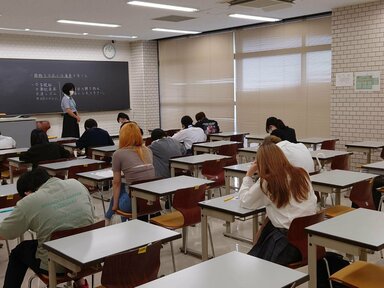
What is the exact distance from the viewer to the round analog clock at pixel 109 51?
11914mm

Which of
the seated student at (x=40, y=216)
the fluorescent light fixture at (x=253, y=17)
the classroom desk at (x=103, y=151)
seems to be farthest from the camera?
the fluorescent light fixture at (x=253, y=17)

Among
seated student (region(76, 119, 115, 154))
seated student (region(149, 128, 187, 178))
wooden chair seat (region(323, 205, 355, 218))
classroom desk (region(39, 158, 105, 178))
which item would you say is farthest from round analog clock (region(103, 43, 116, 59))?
wooden chair seat (region(323, 205, 355, 218))

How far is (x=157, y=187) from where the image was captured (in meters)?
4.02

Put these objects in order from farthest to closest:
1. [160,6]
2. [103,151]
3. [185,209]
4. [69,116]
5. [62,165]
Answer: [69,116], [160,6], [103,151], [62,165], [185,209]

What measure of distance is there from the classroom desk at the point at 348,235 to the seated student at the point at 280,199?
0.19m

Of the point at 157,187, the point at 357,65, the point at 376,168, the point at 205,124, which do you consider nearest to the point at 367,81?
the point at 357,65

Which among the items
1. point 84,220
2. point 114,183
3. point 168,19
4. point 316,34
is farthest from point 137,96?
point 84,220

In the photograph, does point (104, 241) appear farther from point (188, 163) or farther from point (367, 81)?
point (367, 81)

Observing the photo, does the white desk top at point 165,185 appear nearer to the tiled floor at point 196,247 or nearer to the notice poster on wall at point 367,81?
the tiled floor at point 196,247

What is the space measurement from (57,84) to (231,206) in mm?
8731

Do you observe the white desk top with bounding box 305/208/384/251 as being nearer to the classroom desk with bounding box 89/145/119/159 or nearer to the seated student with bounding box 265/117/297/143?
the seated student with bounding box 265/117/297/143

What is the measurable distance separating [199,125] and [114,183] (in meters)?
4.23

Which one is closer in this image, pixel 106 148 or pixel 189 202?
pixel 189 202

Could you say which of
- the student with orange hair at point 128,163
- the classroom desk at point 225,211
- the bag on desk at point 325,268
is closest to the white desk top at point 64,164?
the student with orange hair at point 128,163
